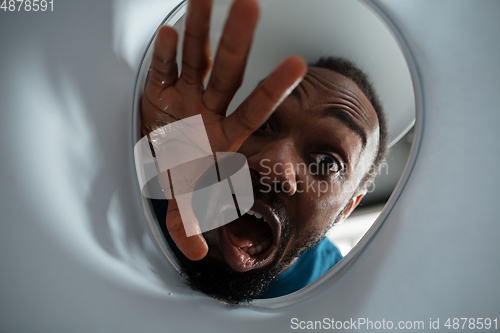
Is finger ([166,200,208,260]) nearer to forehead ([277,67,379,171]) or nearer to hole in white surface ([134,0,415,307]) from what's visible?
hole in white surface ([134,0,415,307])

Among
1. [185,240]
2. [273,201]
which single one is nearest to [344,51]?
[273,201]

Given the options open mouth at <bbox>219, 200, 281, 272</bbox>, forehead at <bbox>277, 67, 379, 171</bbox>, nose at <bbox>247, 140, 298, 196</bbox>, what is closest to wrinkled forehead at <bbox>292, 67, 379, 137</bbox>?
forehead at <bbox>277, 67, 379, 171</bbox>

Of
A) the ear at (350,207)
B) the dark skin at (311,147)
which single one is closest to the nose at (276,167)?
the dark skin at (311,147)

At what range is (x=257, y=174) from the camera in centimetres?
47

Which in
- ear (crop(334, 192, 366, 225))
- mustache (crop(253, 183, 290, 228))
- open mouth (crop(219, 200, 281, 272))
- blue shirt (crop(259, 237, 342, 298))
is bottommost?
blue shirt (crop(259, 237, 342, 298))

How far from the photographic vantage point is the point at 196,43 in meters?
0.30

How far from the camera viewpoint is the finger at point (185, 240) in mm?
362

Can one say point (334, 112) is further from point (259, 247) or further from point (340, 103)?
point (259, 247)

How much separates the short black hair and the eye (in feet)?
0.29

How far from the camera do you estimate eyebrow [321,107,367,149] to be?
513mm

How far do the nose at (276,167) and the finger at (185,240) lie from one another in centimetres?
15

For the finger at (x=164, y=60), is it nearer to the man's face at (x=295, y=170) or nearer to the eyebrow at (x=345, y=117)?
the man's face at (x=295, y=170)

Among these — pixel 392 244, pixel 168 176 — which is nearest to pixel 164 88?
pixel 168 176

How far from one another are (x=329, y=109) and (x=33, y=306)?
513 millimetres
